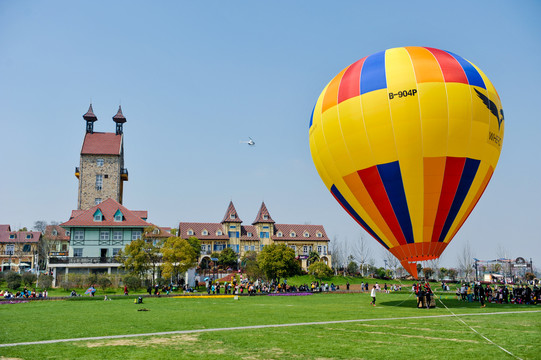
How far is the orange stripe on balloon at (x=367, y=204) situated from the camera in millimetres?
22500

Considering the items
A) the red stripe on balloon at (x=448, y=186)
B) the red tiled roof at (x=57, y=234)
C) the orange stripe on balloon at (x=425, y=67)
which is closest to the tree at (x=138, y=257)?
the red stripe on balloon at (x=448, y=186)

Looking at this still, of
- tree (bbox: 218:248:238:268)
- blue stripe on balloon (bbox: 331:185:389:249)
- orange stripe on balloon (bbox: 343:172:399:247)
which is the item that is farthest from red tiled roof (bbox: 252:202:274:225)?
orange stripe on balloon (bbox: 343:172:399:247)

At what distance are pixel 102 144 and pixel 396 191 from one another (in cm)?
7453

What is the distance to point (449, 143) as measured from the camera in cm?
2075

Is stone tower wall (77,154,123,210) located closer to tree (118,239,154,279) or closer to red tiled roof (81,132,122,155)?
red tiled roof (81,132,122,155)

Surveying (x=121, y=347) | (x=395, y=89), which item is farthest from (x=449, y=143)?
(x=121, y=347)

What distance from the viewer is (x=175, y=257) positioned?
4869 cm

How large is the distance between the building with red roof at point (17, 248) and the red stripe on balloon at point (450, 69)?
301 ft

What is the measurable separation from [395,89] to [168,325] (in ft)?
46.7

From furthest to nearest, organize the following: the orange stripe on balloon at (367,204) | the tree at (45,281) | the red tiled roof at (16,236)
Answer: the red tiled roof at (16,236) < the tree at (45,281) < the orange stripe on balloon at (367,204)

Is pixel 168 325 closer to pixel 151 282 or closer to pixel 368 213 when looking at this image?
pixel 368 213

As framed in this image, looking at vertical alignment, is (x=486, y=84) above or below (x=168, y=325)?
above

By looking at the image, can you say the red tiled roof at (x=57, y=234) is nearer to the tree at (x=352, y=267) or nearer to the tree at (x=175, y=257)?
the tree at (x=175, y=257)

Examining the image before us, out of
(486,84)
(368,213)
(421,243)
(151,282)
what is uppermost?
(486,84)
